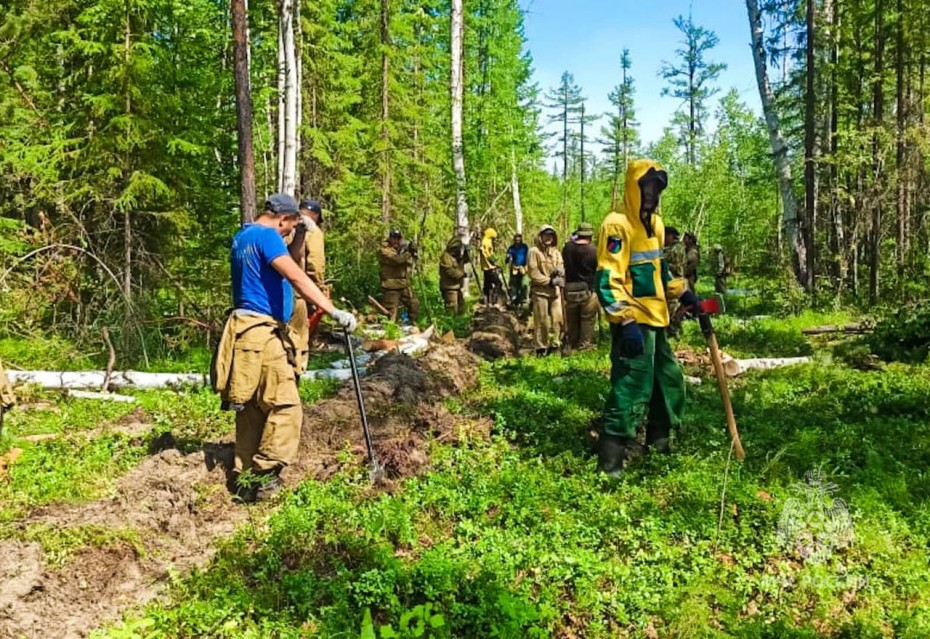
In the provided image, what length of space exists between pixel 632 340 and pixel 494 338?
6213mm

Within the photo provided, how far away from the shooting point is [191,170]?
1153cm

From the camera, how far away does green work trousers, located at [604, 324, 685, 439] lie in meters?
5.43

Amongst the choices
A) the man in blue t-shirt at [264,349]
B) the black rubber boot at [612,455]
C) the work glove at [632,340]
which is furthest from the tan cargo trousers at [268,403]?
the work glove at [632,340]

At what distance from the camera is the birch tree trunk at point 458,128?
18.2 meters

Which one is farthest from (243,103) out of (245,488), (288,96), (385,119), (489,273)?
(385,119)

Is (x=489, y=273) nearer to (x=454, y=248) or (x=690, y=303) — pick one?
(x=454, y=248)

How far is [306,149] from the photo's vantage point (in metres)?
18.5

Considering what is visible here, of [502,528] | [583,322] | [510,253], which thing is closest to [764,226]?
[510,253]

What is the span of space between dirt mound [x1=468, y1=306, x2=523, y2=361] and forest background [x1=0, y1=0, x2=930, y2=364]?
472 centimetres

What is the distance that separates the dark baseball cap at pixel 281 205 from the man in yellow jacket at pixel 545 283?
20.6 feet

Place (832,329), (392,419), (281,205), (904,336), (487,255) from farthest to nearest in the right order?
(487,255) → (832,329) → (904,336) → (392,419) → (281,205)

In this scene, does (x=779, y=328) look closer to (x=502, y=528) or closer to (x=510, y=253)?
(x=510, y=253)

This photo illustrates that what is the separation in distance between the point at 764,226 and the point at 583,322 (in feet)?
86.7

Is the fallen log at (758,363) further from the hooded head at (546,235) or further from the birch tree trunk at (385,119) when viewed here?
the birch tree trunk at (385,119)
